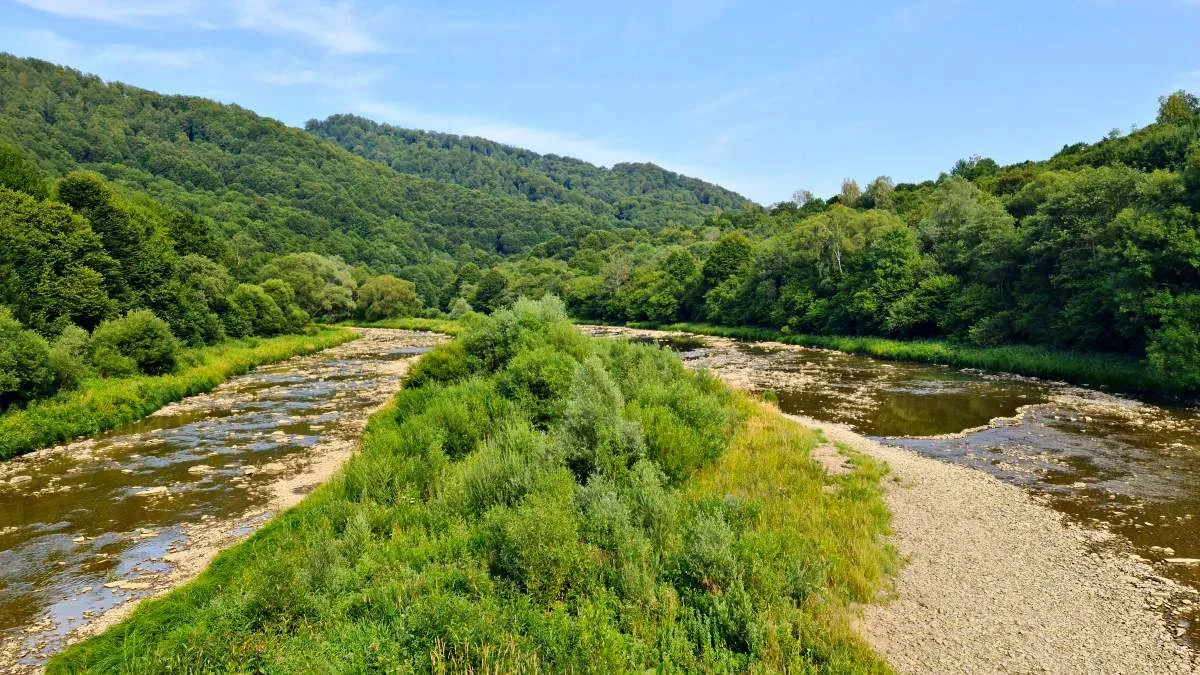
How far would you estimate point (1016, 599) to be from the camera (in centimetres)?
975

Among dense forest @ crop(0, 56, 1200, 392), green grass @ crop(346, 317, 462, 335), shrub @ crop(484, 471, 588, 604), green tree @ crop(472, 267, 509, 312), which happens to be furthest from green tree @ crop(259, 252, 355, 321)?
shrub @ crop(484, 471, 588, 604)

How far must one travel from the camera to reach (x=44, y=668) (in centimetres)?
888

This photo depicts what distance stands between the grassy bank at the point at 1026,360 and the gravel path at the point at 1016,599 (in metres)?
20.5

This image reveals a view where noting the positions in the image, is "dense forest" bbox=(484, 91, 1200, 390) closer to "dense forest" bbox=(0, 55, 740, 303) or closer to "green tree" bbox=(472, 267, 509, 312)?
"green tree" bbox=(472, 267, 509, 312)

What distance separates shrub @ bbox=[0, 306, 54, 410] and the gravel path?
29734 mm

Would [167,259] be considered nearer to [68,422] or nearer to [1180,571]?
[68,422]

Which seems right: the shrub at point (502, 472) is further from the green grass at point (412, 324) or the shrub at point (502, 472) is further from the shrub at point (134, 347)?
the green grass at point (412, 324)

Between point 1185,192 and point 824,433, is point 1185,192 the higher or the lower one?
the higher one

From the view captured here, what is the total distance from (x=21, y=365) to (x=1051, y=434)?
1524 inches

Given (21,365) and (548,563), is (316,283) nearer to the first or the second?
(21,365)

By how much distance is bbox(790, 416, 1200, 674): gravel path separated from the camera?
322 inches

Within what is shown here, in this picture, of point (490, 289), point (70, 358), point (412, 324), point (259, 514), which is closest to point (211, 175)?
point (490, 289)

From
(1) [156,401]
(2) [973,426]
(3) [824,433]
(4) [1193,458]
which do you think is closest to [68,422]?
(1) [156,401]

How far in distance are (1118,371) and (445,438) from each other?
32676mm
